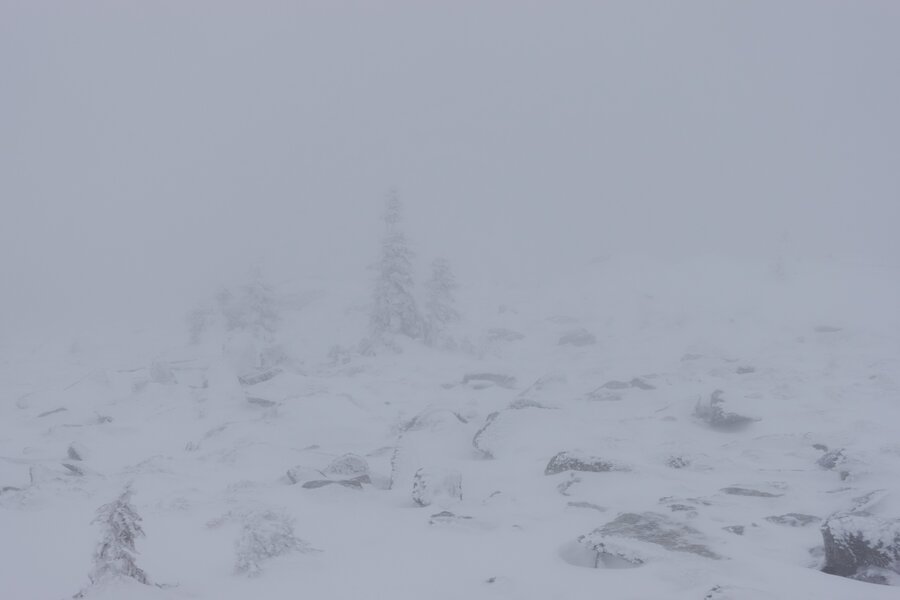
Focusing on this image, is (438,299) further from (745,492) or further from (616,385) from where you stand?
(745,492)

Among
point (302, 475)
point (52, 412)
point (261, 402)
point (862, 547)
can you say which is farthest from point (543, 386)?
point (52, 412)

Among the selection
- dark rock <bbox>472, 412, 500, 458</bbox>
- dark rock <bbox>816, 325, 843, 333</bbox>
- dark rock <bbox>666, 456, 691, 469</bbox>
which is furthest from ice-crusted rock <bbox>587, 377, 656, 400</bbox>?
dark rock <bbox>816, 325, 843, 333</bbox>

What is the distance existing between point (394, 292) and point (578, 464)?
23229 millimetres

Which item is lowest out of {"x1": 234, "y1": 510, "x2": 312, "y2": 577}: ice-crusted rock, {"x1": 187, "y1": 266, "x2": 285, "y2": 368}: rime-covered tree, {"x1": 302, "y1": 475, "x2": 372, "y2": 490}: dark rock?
{"x1": 187, "y1": 266, "x2": 285, "y2": 368}: rime-covered tree

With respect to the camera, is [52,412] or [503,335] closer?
[52,412]

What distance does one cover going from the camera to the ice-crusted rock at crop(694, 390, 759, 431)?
15.7m

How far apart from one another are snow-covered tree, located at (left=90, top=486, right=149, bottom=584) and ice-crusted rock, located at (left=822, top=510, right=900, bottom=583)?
23.3ft

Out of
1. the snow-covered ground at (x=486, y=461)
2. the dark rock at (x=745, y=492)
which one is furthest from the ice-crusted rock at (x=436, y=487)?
the dark rock at (x=745, y=492)

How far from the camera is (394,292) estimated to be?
110 feet

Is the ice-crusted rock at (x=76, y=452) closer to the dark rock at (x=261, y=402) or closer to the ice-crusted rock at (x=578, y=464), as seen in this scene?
the dark rock at (x=261, y=402)

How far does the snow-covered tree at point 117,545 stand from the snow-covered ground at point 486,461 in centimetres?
33

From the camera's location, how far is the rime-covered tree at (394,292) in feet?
109

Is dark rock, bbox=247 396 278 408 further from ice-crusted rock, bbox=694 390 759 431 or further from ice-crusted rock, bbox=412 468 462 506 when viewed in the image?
ice-crusted rock, bbox=694 390 759 431

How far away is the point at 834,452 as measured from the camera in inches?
457
